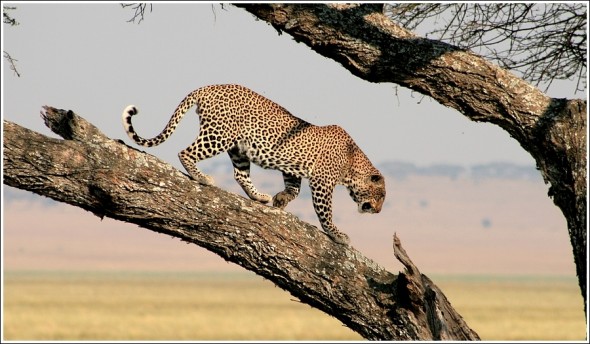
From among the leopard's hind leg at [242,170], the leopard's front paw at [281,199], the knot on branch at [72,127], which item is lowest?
the knot on branch at [72,127]

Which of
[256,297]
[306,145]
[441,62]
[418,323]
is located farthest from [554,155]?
[256,297]

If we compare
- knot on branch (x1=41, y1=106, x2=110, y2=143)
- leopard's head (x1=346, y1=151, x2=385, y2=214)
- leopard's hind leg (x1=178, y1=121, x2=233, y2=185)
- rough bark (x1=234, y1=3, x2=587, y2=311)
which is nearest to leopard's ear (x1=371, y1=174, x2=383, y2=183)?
leopard's head (x1=346, y1=151, x2=385, y2=214)

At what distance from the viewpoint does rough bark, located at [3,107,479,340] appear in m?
5.76

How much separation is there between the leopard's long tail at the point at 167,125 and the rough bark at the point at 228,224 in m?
0.95

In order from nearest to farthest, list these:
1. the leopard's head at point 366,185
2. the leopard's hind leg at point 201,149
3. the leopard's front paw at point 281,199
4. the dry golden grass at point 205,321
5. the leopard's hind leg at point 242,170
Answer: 1. the leopard's hind leg at point 201,149
2. the leopard's front paw at point 281,199
3. the leopard's hind leg at point 242,170
4. the leopard's head at point 366,185
5. the dry golden grass at point 205,321

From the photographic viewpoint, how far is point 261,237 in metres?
6.05

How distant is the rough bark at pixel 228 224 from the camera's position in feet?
18.9

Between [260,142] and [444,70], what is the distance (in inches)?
73.7

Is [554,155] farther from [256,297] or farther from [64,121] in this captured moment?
[256,297]

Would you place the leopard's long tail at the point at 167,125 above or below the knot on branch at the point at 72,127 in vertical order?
above

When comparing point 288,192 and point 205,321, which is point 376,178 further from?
point 205,321

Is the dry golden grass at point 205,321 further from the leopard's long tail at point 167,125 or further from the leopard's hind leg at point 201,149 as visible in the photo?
the leopard's hind leg at point 201,149

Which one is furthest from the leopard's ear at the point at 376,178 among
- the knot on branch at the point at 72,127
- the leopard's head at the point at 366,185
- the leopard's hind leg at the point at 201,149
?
the knot on branch at the point at 72,127

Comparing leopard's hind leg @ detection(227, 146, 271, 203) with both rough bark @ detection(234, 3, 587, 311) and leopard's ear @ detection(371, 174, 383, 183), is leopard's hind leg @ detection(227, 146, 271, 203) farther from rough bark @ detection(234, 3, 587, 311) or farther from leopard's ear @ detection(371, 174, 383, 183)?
rough bark @ detection(234, 3, 587, 311)
